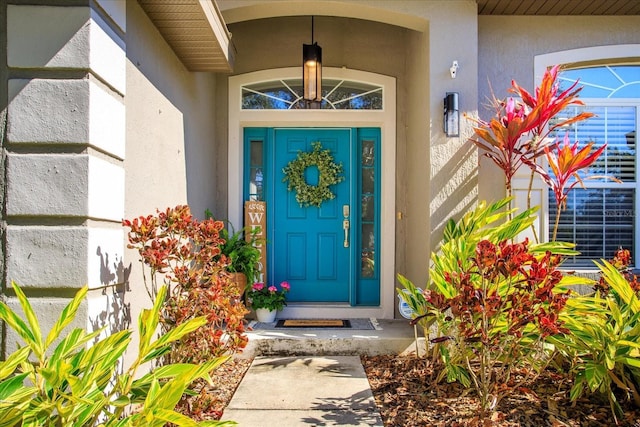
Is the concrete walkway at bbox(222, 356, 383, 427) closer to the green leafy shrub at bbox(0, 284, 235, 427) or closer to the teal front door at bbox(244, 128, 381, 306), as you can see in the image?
the green leafy shrub at bbox(0, 284, 235, 427)

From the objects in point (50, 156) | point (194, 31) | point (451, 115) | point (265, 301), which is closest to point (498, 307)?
point (451, 115)

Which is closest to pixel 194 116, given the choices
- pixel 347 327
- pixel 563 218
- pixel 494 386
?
pixel 347 327

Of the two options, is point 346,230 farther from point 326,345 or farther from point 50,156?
point 50,156

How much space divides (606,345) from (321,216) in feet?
9.66

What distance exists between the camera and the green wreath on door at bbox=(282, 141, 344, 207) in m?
4.86

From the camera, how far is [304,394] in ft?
9.97

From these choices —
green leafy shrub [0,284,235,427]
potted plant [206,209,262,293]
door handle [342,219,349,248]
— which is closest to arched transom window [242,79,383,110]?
door handle [342,219,349,248]

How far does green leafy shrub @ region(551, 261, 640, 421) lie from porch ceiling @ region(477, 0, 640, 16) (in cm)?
255

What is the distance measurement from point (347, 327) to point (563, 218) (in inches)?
91.8

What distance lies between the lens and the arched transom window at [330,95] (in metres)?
4.84

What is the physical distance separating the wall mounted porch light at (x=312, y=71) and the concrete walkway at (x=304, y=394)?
2.45m

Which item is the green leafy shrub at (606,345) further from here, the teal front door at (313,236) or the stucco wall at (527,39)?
the teal front door at (313,236)

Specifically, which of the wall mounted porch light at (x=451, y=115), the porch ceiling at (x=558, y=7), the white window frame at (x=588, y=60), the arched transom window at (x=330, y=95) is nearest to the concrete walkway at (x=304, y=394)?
the wall mounted porch light at (x=451, y=115)

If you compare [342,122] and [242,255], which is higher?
[342,122]
